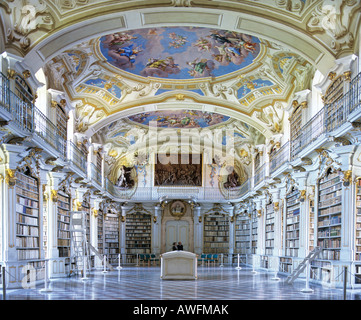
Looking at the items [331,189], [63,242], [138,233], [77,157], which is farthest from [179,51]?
[138,233]

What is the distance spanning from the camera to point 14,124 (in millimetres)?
11453

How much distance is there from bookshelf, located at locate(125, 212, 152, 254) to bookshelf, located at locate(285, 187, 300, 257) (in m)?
12.0

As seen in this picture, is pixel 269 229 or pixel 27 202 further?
pixel 269 229

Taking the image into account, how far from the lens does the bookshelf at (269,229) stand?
2117 cm

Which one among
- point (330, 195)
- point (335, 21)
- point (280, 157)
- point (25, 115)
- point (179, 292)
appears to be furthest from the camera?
point (280, 157)

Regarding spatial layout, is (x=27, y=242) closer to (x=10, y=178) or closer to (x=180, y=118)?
(x=10, y=178)

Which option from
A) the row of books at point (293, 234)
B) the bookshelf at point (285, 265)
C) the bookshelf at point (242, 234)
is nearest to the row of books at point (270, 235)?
the bookshelf at point (285, 265)

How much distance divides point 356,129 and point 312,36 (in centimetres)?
309

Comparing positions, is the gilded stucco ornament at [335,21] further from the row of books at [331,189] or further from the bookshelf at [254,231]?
the bookshelf at [254,231]

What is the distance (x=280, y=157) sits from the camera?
19.8m

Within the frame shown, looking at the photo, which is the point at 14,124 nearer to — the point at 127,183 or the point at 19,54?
the point at 19,54

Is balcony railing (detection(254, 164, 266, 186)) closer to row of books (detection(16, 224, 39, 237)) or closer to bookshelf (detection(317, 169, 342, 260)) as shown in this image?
bookshelf (detection(317, 169, 342, 260))

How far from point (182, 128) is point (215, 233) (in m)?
6.74

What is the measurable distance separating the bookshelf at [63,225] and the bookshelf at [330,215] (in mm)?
8752
